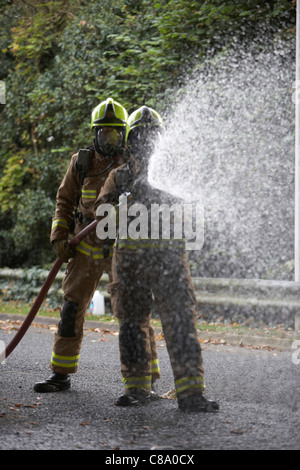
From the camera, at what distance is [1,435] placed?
3459mm

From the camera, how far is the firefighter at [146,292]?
3.99 m

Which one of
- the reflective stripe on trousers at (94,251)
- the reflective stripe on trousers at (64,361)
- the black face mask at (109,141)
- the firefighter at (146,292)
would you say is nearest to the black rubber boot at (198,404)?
the firefighter at (146,292)

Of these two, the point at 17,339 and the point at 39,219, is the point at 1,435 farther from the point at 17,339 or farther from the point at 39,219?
the point at 39,219

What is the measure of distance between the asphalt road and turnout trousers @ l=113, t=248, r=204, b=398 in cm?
21

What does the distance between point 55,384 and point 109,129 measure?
→ 1767 millimetres

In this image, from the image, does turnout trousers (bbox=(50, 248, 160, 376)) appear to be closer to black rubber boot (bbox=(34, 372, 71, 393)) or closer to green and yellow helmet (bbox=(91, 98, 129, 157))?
black rubber boot (bbox=(34, 372, 71, 393))

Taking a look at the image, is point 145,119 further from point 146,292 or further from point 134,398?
point 134,398

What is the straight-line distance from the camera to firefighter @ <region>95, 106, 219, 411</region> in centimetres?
399

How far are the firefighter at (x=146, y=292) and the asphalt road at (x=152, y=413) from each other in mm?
180

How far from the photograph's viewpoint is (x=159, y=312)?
4.16m

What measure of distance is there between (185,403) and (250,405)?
415 millimetres

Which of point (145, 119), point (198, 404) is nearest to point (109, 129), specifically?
point (145, 119)

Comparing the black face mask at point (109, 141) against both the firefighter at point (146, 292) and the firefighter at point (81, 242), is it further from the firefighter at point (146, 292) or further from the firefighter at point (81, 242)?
the firefighter at point (146, 292)
